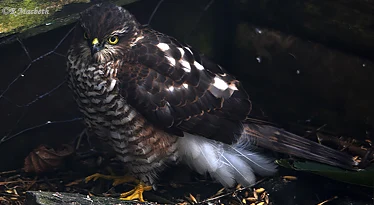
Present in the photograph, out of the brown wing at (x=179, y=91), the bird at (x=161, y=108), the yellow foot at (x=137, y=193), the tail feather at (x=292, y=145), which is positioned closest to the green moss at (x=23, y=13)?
the bird at (x=161, y=108)

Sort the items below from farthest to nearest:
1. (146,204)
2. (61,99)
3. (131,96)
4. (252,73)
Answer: (252,73) < (61,99) < (131,96) < (146,204)

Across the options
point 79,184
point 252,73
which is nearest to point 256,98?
point 252,73

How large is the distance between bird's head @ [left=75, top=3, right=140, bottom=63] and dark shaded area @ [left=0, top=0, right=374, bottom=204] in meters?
0.30

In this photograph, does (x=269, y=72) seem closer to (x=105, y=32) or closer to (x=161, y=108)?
(x=161, y=108)

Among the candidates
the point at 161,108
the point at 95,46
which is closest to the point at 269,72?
the point at 161,108

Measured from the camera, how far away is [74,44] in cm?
334

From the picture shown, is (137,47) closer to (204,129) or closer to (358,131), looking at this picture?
(204,129)

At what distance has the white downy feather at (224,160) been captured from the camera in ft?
11.0

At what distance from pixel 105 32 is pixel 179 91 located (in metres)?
0.54

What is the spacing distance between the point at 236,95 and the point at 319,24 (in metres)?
0.71

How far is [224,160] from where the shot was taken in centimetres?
346

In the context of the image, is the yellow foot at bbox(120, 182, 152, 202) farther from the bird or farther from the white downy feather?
the white downy feather

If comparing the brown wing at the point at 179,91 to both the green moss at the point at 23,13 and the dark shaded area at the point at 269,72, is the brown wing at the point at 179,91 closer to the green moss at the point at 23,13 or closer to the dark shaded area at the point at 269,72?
the dark shaded area at the point at 269,72
